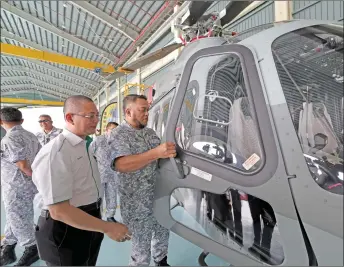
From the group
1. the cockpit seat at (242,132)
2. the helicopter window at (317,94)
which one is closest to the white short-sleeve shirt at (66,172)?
the cockpit seat at (242,132)

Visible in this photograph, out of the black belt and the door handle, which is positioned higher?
the door handle

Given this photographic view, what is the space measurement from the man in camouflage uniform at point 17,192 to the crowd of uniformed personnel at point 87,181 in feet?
0.05

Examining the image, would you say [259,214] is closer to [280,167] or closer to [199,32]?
[280,167]

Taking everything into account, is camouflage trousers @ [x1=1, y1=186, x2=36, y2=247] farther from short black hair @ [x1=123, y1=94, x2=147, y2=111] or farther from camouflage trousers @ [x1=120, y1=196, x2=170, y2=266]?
short black hair @ [x1=123, y1=94, x2=147, y2=111]

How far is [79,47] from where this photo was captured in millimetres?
4516

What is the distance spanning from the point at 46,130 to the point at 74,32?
7.38ft

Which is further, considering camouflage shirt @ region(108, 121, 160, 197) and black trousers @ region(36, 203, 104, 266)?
camouflage shirt @ region(108, 121, 160, 197)

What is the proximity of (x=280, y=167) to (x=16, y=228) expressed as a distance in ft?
9.69

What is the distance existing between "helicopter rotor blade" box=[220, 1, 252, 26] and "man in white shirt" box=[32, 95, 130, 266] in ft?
5.50

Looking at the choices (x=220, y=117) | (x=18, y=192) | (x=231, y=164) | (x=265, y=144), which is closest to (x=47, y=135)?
(x=18, y=192)

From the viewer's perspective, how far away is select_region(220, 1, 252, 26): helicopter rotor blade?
7.60ft


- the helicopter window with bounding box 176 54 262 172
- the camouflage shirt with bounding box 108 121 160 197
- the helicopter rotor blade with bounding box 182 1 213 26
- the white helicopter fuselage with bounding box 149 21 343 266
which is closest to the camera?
the white helicopter fuselage with bounding box 149 21 343 266

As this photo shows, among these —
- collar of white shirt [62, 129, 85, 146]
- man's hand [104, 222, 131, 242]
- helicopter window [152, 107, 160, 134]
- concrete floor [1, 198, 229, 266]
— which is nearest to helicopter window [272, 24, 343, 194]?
man's hand [104, 222, 131, 242]

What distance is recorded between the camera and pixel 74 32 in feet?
15.7
